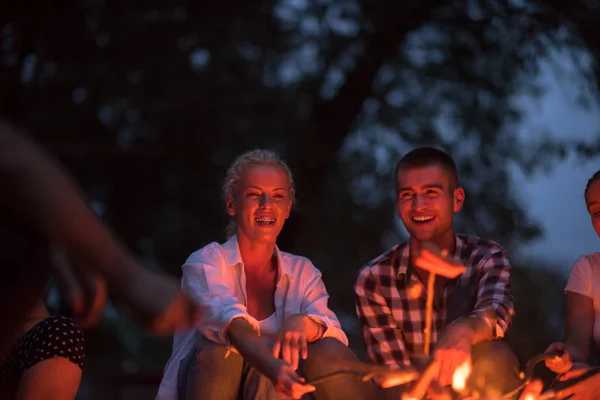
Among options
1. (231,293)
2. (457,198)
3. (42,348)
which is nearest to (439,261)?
(231,293)

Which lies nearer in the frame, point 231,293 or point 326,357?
point 326,357

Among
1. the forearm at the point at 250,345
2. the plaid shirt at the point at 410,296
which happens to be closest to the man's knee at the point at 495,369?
the plaid shirt at the point at 410,296

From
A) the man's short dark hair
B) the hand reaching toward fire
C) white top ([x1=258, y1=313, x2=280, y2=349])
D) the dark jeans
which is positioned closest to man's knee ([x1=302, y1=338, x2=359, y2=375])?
the dark jeans

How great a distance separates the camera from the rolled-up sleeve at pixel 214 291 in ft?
8.93

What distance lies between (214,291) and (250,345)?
408mm

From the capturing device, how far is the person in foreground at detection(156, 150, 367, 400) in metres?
2.67

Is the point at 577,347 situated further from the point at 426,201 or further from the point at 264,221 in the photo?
the point at 264,221

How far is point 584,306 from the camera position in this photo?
319 centimetres

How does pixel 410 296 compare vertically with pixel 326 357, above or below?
above

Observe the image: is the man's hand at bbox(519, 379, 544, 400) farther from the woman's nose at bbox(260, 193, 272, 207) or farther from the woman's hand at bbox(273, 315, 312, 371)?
the woman's nose at bbox(260, 193, 272, 207)

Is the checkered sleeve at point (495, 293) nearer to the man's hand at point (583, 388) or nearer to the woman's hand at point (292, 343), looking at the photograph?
the man's hand at point (583, 388)

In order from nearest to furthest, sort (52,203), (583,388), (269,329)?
1. (52,203)
2. (583,388)
3. (269,329)

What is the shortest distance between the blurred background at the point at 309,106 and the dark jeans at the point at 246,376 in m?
2.70

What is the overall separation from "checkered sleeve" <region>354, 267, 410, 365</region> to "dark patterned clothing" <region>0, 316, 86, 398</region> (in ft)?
4.28
